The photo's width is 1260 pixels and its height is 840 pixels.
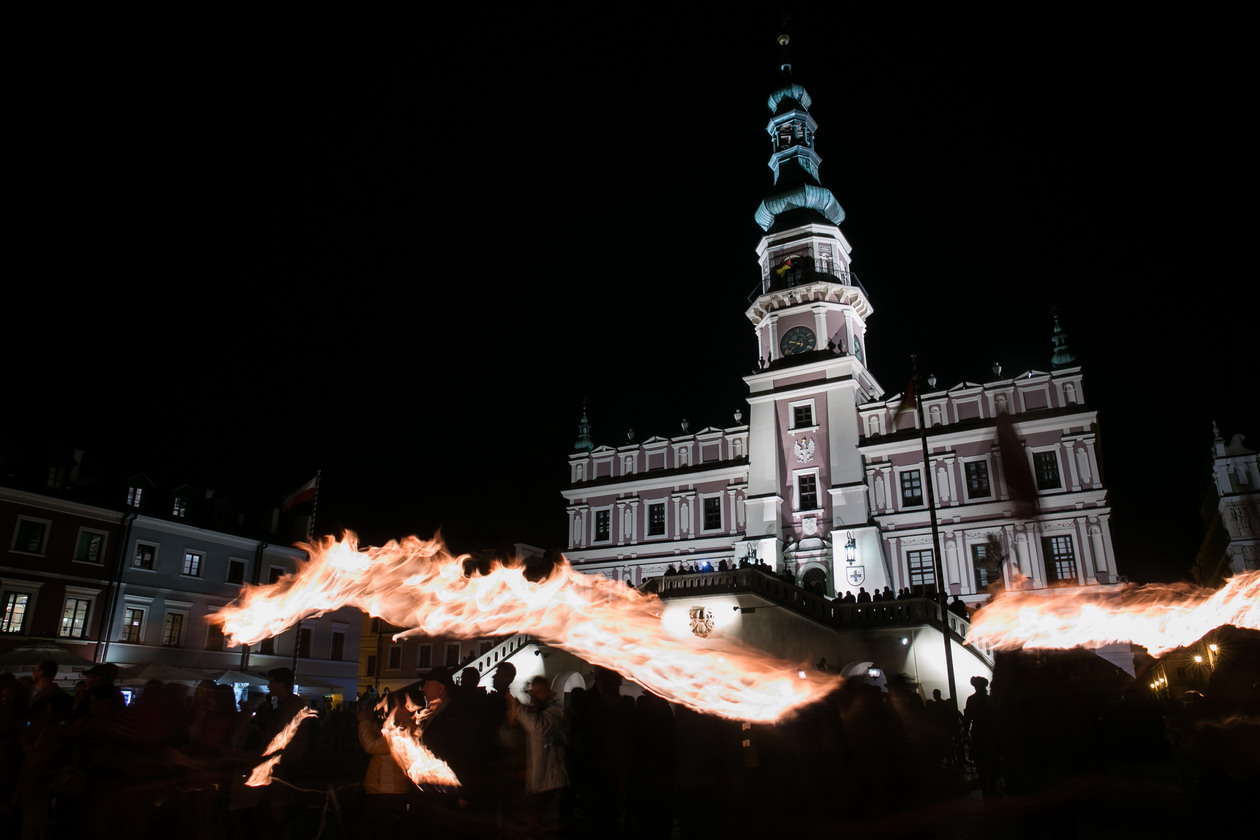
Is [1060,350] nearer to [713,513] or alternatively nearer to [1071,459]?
[1071,459]

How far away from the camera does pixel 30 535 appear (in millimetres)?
35250

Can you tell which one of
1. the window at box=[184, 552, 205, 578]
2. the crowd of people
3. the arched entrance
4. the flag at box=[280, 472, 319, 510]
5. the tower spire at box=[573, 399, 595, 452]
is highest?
the tower spire at box=[573, 399, 595, 452]

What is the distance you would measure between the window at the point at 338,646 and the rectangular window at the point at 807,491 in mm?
28409

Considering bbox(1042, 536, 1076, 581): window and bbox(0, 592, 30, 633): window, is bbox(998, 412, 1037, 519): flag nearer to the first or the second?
bbox(1042, 536, 1076, 581): window

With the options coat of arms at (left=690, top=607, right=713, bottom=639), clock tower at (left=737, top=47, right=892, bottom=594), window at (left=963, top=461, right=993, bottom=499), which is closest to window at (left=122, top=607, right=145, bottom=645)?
coat of arms at (left=690, top=607, right=713, bottom=639)

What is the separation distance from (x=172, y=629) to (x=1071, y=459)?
44896mm

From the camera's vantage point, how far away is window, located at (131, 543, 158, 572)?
3884cm

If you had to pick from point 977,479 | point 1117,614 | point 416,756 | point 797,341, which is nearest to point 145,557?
point 797,341

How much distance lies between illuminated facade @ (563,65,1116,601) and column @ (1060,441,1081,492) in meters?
0.06

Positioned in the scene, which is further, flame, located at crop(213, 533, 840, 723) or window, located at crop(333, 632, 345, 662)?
window, located at crop(333, 632, 345, 662)

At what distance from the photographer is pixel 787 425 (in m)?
44.4

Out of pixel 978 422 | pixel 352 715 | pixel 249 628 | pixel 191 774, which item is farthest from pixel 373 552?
pixel 978 422

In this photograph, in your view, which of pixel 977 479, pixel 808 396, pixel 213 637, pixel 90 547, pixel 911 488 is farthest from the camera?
pixel 808 396

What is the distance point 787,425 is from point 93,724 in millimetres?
38896
